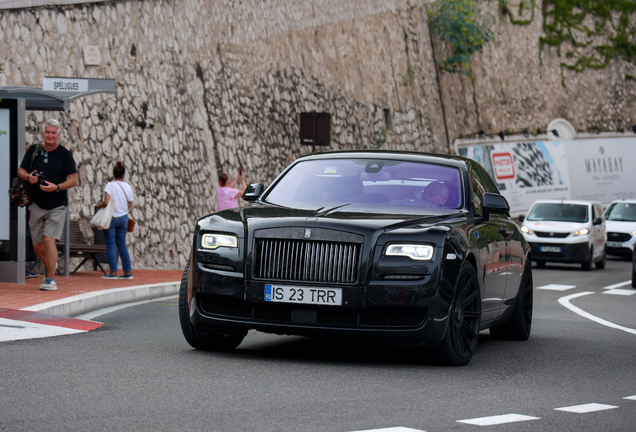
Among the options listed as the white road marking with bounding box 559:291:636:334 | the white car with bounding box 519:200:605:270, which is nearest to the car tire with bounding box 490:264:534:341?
the white road marking with bounding box 559:291:636:334

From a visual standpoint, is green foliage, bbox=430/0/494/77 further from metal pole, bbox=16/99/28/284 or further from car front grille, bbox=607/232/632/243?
metal pole, bbox=16/99/28/284

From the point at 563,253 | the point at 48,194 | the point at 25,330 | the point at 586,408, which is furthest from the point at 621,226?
the point at 586,408

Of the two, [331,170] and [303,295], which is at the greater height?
[331,170]

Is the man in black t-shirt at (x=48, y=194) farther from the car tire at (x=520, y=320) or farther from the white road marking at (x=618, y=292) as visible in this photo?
the white road marking at (x=618, y=292)

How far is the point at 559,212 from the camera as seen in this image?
24531mm

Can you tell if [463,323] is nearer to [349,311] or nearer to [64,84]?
[349,311]

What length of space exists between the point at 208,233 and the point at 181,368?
1096 millimetres

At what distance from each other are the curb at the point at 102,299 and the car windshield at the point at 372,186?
316cm

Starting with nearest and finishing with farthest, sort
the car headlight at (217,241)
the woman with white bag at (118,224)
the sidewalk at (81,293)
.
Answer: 1. the car headlight at (217,241)
2. the sidewalk at (81,293)
3. the woman with white bag at (118,224)

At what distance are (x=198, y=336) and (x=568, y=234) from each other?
17.1 m

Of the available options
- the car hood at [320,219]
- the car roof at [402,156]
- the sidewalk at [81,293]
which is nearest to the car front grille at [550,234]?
the sidewalk at [81,293]

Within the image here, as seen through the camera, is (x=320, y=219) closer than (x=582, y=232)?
Yes

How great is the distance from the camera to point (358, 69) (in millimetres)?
32062

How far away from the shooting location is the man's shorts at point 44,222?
1196 cm
